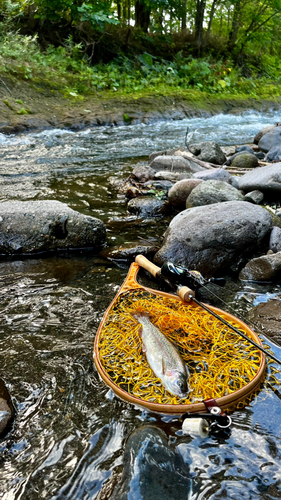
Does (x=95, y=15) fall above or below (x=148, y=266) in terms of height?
above

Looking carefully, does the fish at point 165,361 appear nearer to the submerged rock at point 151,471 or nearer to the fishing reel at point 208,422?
the fishing reel at point 208,422

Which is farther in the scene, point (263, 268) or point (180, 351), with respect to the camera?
point (263, 268)

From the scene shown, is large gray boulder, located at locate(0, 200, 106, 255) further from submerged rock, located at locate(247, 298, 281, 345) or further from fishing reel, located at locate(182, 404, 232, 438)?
fishing reel, located at locate(182, 404, 232, 438)

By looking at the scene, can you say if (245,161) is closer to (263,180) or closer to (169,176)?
(169,176)

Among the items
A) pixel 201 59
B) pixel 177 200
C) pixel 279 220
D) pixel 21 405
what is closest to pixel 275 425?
pixel 21 405

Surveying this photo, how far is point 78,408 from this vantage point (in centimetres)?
264

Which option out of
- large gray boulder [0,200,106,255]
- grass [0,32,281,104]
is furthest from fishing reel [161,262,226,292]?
grass [0,32,281,104]

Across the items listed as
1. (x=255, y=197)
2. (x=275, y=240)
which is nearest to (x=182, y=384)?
(x=275, y=240)

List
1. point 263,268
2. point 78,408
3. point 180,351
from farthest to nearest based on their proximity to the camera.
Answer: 1. point 263,268
2. point 180,351
3. point 78,408

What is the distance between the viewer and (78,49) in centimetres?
2003

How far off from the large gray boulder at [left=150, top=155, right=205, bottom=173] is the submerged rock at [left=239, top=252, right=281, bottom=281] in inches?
172

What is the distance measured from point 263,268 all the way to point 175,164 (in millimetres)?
4805

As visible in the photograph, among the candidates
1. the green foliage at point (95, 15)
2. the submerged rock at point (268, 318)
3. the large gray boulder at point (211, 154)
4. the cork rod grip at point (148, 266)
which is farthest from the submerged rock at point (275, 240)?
the green foliage at point (95, 15)

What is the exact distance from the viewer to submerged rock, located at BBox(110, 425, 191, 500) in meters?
1.87
